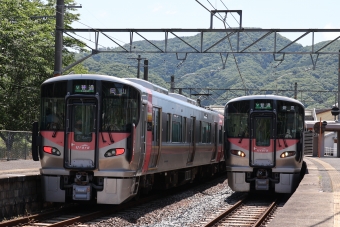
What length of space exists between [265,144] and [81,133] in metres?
6.34

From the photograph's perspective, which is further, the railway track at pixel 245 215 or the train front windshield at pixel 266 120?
the train front windshield at pixel 266 120

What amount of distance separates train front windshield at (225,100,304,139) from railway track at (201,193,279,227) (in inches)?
72.1

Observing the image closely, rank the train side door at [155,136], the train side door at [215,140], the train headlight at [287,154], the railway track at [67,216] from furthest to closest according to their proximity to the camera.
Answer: the train side door at [215,140]
the train headlight at [287,154]
the train side door at [155,136]
the railway track at [67,216]

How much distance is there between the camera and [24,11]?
A: 1797 inches

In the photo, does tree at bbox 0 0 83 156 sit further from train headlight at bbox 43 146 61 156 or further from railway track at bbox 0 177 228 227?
train headlight at bbox 43 146 61 156

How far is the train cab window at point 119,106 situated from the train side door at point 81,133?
229 mm

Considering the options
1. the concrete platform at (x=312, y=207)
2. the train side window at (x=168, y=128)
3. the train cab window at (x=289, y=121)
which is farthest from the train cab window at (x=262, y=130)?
the train side window at (x=168, y=128)

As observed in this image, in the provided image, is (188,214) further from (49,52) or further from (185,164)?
(49,52)

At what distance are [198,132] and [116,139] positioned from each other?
31.0ft

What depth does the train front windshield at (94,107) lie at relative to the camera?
49.1ft

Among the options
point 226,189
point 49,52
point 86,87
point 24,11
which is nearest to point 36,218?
point 86,87

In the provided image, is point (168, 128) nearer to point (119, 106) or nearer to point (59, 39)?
point (119, 106)

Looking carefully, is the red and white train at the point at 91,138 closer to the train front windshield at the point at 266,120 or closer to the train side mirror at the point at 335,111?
the train front windshield at the point at 266,120

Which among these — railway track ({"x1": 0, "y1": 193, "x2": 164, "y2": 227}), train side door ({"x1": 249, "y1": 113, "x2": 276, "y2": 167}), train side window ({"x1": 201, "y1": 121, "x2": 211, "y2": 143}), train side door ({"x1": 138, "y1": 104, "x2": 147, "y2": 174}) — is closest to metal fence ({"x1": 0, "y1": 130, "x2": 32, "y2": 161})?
train side window ({"x1": 201, "y1": 121, "x2": 211, "y2": 143})
